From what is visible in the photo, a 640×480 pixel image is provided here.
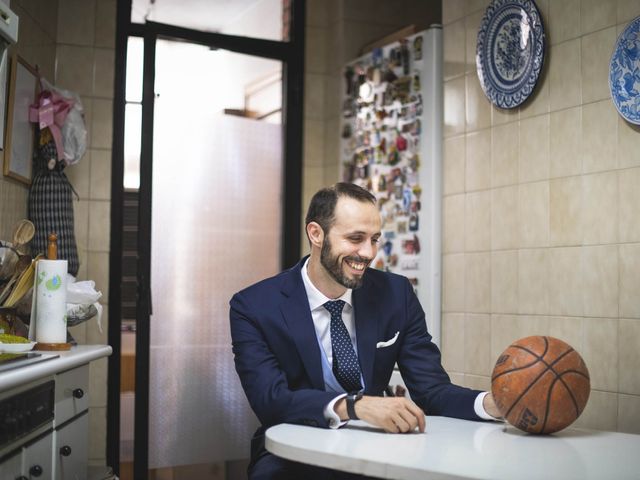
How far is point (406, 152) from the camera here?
412 cm

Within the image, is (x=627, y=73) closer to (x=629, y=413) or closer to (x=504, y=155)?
(x=504, y=155)

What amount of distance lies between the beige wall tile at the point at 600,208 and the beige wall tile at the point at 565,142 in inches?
3.6

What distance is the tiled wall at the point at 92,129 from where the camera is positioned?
13.6ft

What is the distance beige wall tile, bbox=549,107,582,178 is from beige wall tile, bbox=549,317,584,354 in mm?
558

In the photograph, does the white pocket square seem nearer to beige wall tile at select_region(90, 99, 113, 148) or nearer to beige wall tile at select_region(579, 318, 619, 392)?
beige wall tile at select_region(579, 318, 619, 392)

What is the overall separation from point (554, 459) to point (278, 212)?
10.3 ft

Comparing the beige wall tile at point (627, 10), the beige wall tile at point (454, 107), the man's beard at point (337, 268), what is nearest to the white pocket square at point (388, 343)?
the man's beard at point (337, 268)

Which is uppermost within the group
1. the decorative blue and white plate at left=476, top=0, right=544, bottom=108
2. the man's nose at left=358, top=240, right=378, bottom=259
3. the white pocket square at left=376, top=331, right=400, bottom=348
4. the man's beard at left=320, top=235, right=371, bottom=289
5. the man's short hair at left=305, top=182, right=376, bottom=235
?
the decorative blue and white plate at left=476, top=0, right=544, bottom=108

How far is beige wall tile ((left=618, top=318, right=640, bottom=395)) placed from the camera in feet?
9.63

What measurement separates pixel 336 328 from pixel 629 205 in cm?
121

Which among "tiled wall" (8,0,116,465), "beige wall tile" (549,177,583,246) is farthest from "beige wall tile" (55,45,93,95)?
"beige wall tile" (549,177,583,246)

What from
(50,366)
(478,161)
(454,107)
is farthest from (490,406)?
(454,107)

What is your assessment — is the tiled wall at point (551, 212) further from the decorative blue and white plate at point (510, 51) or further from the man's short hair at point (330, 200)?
the man's short hair at point (330, 200)

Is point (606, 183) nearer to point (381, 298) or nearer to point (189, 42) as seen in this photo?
point (381, 298)
